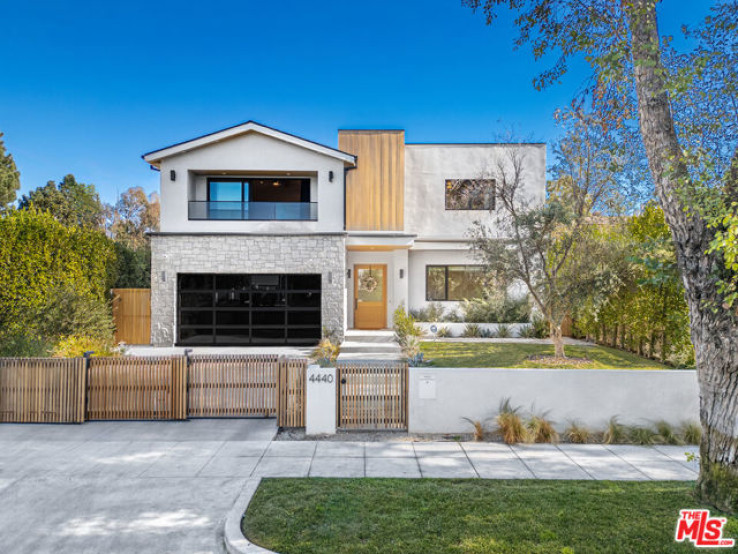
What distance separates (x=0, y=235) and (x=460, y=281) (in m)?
14.6

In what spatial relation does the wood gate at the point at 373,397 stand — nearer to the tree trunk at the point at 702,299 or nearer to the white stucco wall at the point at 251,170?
the tree trunk at the point at 702,299

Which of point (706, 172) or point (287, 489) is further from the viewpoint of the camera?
point (287, 489)

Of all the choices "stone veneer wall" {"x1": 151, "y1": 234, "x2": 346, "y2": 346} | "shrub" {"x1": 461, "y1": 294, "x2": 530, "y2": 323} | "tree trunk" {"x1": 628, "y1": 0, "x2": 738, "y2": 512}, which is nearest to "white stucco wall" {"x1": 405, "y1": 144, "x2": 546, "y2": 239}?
"shrub" {"x1": 461, "y1": 294, "x2": 530, "y2": 323}

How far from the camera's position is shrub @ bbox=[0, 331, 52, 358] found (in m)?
9.54

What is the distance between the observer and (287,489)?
5184 millimetres

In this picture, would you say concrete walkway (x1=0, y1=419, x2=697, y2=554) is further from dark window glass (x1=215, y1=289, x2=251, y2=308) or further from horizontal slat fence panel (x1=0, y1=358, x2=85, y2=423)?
dark window glass (x1=215, y1=289, x2=251, y2=308)

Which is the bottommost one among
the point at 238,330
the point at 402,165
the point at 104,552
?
the point at 104,552

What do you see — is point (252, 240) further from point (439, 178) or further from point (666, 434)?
point (666, 434)

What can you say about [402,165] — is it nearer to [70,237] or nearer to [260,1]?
[260,1]

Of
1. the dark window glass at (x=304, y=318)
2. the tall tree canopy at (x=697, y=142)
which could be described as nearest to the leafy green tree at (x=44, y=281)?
the dark window glass at (x=304, y=318)

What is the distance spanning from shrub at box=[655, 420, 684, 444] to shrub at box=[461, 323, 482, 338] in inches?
349

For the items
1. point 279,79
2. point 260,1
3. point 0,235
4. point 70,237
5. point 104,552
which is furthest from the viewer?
point 279,79

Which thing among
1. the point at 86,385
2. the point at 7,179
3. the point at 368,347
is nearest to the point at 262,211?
the point at 368,347

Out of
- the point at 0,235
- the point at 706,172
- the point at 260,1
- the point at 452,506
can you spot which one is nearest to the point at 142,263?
the point at 0,235
